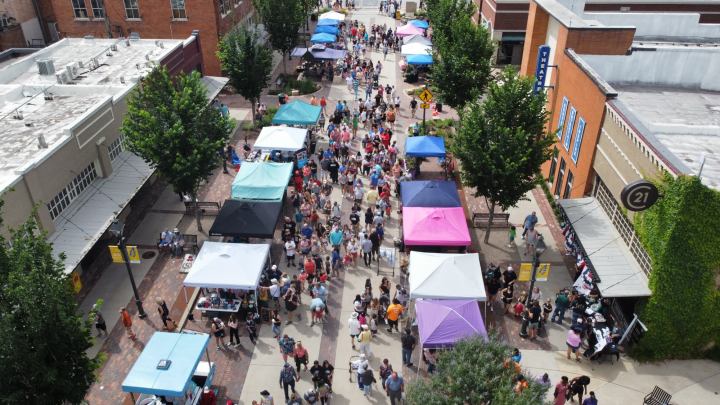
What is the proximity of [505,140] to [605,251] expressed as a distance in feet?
17.8

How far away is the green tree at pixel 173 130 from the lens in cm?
2170

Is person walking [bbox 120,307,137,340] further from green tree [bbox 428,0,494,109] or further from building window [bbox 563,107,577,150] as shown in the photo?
green tree [bbox 428,0,494,109]

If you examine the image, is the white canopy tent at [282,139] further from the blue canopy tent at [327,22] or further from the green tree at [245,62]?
the blue canopy tent at [327,22]

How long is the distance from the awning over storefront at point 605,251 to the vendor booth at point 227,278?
39.1 feet

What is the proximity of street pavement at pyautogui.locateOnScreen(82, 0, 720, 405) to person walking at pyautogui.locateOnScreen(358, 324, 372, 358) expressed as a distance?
44 centimetres

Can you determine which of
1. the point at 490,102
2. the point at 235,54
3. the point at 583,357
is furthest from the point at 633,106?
the point at 235,54

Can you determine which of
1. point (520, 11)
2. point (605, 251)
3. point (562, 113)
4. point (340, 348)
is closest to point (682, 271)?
point (605, 251)

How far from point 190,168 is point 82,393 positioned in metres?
11.2

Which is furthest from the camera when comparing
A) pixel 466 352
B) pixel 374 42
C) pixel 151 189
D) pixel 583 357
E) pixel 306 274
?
pixel 374 42

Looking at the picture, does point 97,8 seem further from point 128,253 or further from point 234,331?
point 234,331

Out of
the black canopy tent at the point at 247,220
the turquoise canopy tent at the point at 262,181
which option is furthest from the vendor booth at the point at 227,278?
the turquoise canopy tent at the point at 262,181

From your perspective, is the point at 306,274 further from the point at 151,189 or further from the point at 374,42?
the point at 374,42

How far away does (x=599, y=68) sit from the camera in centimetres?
2570

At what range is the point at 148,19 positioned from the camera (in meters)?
40.6
